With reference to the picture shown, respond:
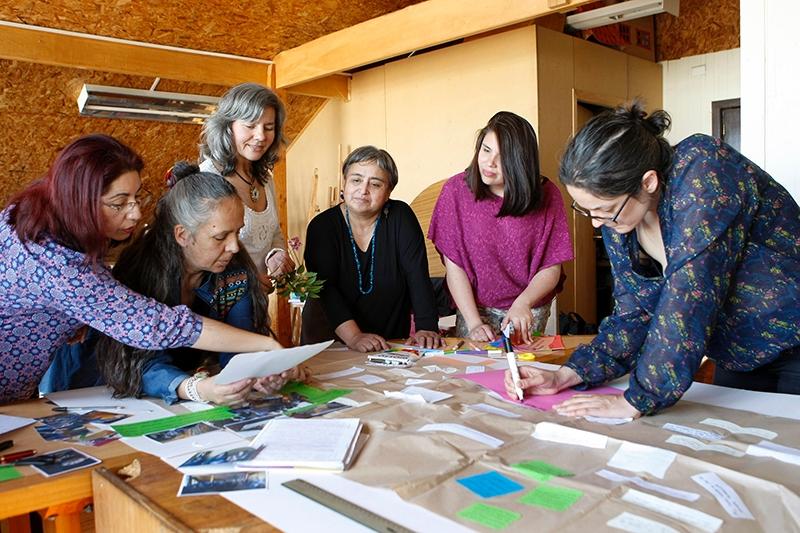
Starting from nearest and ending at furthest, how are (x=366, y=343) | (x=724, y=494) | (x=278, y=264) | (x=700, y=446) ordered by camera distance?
(x=724, y=494), (x=700, y=446), (x=366, y=343), (x=278, y=264)

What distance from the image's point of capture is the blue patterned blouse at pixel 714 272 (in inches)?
56.9

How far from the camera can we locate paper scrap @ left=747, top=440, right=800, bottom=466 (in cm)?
128

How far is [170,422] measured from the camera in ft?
5.39

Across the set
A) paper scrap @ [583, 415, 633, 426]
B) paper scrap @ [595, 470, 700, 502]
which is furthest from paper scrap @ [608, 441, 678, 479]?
paper scrap @ [583, 415, 633, 426]

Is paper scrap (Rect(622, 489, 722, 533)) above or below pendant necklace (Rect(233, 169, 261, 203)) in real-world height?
below

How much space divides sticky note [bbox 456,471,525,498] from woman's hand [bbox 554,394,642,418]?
1.43ft

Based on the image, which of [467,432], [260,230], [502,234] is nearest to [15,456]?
[467,432]

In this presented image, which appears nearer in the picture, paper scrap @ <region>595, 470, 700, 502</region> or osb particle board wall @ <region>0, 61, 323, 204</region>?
paper scrap @ <region>595, 470, 700, 502</region>

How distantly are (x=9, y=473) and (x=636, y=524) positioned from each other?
1108 mm

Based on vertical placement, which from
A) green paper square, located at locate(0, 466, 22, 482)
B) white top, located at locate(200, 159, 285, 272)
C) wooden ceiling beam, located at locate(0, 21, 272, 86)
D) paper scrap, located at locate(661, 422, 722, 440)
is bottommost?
paper scrap, located at locate(661, 422, 722, 440)

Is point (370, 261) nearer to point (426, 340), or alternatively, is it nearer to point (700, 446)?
point (426, 340)

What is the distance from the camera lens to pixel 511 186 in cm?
274

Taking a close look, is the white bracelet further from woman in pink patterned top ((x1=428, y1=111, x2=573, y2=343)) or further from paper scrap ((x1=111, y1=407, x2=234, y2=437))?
woman in pink patterned top ((x1=428, y1=111, x2=573, y2=343))

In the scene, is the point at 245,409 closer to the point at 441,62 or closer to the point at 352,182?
the point at 352,182
